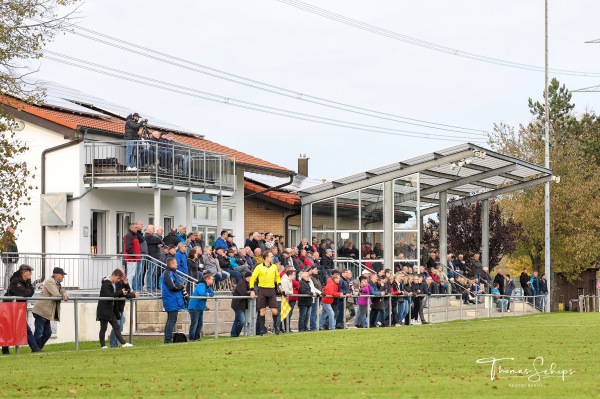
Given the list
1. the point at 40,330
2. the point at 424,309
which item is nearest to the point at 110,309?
the point at 40,330

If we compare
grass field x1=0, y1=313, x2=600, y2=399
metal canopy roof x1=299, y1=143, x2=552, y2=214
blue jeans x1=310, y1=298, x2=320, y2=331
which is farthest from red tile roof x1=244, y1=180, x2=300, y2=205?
grass field x1=0, y1=313, x2=600, y2=399

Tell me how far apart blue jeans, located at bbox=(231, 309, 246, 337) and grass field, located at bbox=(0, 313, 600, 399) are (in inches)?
71.6

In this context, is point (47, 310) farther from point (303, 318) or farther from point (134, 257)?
point (303, 318)

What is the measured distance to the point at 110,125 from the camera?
123 feet

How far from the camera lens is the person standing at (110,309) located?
23.1 meters

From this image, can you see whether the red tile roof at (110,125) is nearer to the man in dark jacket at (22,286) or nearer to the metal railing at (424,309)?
the metal railing at (424,309)

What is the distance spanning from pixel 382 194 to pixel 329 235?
2590mm

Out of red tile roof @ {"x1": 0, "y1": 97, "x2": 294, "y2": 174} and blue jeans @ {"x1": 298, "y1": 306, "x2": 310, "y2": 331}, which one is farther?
red tile roof @ {"x1": 0, "y1": 97, "x2": 294, "y2": 174}

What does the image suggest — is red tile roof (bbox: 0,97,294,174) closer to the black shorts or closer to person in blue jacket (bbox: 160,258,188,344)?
person in blue jacket (bbox: 160,258,188,344)

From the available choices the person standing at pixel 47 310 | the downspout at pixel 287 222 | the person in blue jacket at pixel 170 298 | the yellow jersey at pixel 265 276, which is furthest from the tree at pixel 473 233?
the person standing at pixel 47 310

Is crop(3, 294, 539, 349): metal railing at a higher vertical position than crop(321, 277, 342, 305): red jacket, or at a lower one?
lower

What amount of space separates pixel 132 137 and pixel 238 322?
399 inches

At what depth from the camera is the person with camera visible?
34.5 metres

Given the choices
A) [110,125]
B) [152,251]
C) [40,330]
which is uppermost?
[110,125]
